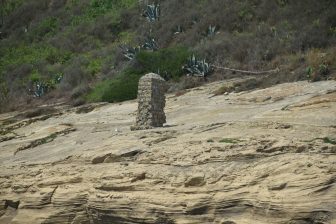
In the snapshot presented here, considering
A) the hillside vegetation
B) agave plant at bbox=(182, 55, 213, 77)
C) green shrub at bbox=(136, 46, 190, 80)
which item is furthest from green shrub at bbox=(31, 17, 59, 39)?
agave plant at bbox=(182, 55, 213, 77)

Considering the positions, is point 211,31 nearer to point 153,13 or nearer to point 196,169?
point 153,13

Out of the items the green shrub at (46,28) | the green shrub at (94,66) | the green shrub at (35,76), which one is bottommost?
the green shrub at (35,76)

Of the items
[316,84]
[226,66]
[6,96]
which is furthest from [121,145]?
[6,96]

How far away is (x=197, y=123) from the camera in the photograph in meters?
15.3

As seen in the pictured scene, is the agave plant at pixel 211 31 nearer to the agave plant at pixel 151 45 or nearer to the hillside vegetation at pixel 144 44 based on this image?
the hillside vegetation at pixel 144 44

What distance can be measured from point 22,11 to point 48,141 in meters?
37.9

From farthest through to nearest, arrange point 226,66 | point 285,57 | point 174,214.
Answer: point 226,66 < point 285,57 < point 174,214

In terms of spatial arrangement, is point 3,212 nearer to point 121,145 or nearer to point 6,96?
point 121,145

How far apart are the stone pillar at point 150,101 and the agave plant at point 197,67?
1067 centimetres

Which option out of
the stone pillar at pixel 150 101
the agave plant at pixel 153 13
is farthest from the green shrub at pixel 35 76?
the stone pillar at pixel 150 101

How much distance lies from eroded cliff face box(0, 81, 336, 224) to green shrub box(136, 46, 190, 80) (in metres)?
9.91

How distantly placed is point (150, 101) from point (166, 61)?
1409 centimetres

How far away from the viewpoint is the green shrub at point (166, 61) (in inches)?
1097

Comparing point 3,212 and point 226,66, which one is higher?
point 226,66
